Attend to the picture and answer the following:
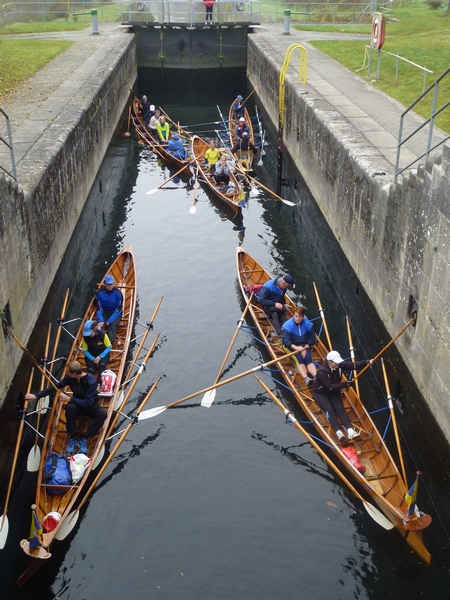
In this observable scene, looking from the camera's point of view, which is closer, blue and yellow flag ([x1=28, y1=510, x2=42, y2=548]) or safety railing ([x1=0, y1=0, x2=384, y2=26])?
blue and yellow flag ([x1=28, y1=510, x2=42, y2=548])

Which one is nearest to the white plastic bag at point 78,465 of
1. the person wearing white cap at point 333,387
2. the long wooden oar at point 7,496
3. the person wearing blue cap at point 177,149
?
the long wooden oar at point 7,496

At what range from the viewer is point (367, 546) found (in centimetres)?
1133

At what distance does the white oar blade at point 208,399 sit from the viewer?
1462cm

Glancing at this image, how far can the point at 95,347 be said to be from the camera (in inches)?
590

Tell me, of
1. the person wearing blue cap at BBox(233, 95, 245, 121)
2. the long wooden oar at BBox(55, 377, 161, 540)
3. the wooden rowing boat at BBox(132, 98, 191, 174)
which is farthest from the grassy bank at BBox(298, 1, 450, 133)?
the long wooden oar at BBox(55, 377, 161, 540)

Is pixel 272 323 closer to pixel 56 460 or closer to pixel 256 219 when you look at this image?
pixel 56 460

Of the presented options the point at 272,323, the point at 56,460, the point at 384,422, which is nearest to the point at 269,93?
the point at 272,323

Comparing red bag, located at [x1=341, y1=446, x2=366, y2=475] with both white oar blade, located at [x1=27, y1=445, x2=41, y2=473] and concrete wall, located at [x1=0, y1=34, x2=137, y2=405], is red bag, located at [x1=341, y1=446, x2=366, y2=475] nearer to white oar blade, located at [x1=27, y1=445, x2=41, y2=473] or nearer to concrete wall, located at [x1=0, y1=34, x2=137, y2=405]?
white oar blade, located at [x1=27, y1=445, x2=41, y2=473]

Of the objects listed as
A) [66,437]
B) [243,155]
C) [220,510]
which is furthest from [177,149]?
[220,510]

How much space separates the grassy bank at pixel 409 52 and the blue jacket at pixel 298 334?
8144 mm

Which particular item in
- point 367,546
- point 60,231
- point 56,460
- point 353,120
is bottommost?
point 367,546

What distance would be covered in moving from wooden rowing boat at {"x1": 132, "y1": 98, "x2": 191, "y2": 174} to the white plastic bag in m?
17.8

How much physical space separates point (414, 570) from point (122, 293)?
10.1 m

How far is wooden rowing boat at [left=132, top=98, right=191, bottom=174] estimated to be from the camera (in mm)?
29114
